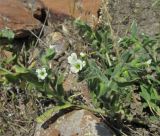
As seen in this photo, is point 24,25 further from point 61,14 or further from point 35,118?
point 35,118

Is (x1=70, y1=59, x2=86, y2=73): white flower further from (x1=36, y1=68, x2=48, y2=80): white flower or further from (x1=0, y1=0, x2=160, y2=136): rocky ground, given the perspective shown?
(x1=0, y1=0, x2=160, y2=136): rocky ground

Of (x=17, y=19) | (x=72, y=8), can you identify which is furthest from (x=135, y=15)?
(x=17, y=19)

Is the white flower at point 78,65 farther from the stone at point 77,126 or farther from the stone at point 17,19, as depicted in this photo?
the stone at point 17,19

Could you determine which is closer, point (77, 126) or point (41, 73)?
point (41, 73)

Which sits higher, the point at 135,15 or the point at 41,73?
the point at 135,15

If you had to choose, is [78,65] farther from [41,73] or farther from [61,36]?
[61,36]

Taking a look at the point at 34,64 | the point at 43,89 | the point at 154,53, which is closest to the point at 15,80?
the point at 43,89

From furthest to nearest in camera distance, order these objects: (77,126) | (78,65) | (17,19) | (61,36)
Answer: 1. (61,36)
2. (17,19)
3. (77,126)
4. (78,65)
